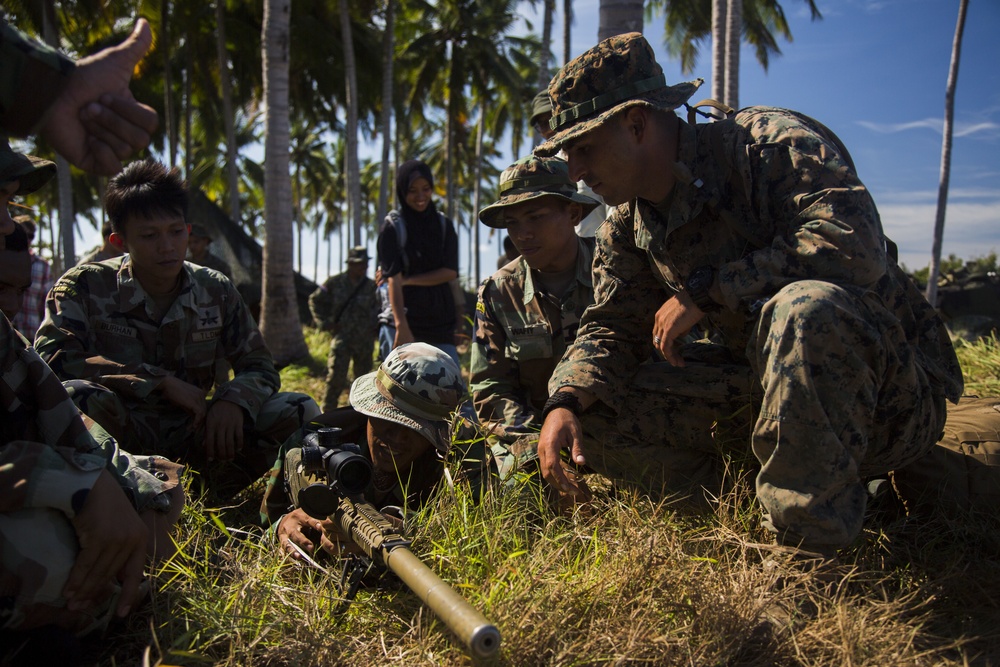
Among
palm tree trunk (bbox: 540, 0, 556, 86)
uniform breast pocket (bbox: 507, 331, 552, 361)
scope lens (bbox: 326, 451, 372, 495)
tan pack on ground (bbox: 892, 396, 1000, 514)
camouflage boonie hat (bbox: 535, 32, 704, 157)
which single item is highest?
palm tree trunk (bbox: 540, 0, 556, 86)

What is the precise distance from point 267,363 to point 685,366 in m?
2.17

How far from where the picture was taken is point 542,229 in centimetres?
371

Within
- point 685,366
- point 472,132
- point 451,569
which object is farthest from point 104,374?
point 472,132

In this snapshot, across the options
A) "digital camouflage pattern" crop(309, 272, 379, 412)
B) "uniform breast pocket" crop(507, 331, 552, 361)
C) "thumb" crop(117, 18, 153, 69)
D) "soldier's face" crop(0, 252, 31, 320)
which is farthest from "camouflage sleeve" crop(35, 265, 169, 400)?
"digital camouflage pattern" crop(309, 272, 379, 412)

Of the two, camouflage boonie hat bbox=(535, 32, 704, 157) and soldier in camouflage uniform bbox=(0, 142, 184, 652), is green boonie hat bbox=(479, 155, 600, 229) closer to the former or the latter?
camouflage boonie hat bbox=(535, 32, 704, 157)

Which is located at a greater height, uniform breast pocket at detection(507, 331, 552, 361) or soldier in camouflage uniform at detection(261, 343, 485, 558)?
uniform breast pocket at detection(507, 331, 552, 361)

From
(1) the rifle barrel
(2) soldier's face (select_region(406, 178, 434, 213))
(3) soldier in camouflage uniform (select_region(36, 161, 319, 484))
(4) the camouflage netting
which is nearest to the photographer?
(1) the rifle barrel

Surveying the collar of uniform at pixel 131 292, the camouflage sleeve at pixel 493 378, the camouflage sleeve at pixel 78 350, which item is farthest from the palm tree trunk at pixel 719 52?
the camouflage sleeve at pixel 78 350

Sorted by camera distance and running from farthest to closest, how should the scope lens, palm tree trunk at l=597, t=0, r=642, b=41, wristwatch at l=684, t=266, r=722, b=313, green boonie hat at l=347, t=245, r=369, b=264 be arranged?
green boonie hat at l=347, t=245, r=369, b=264, palm tree trunk at l=597, t=0, r=642, b=41, wristwatch at l=684, t=266, r=722, b=313, the scope lens

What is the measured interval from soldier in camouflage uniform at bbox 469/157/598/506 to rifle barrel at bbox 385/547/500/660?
1.69 metres

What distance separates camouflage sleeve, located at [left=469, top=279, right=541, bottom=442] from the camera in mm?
3438

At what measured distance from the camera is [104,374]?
11.7ft

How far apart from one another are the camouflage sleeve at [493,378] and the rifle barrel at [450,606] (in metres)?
1.45

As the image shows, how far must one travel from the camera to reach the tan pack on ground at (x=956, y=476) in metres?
2.66
